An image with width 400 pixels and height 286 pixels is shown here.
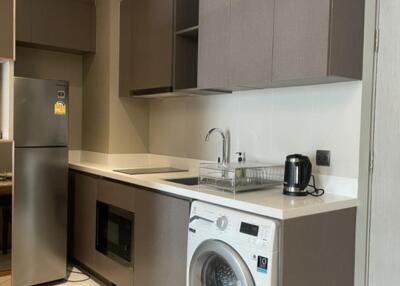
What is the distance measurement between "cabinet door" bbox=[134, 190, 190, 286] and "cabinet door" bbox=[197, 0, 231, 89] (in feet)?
2.58

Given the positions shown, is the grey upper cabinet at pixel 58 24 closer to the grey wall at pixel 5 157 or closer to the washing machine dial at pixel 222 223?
the grey wall at pixel 5 157

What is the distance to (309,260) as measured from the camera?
1.75m

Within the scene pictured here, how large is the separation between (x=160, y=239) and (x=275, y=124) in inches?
40.7

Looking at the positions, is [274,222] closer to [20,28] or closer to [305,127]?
[305,127]

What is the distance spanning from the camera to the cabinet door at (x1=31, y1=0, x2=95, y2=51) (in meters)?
3.19

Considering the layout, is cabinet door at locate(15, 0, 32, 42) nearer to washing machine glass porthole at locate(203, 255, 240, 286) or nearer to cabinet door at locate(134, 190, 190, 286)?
cabinet door at locate(134, 190, 190, 286)

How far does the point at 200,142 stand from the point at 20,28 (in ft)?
5.72

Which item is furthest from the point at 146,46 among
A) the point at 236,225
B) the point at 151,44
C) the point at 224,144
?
the point at 236,225

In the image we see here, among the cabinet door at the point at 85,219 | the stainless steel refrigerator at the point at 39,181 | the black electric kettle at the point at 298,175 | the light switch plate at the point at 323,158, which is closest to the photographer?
the black electric kettle at the point at 298,175

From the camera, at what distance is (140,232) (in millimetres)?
2521

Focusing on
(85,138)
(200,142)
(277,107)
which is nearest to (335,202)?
(277,107)

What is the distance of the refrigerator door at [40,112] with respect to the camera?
269 centimetres

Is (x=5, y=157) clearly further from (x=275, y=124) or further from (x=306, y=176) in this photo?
(x=306, y=176)

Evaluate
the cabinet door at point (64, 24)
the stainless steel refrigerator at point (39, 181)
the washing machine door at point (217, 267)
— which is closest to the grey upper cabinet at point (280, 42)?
the washing machine door at point (217, 267)
